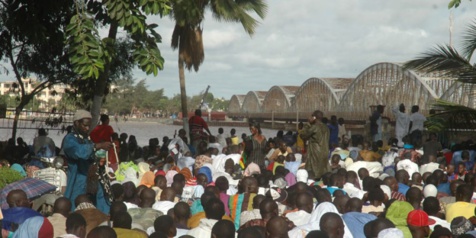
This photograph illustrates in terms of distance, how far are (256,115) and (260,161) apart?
102433mm

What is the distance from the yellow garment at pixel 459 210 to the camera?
26.6 feet

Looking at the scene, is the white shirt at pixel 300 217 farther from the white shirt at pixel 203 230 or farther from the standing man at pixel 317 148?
the standing man at pixel 317 148

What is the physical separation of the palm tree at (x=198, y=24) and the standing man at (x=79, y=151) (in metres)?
10.5

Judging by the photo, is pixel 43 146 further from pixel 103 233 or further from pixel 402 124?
pixel 103 233

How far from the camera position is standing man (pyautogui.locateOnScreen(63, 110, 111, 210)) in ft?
25.9

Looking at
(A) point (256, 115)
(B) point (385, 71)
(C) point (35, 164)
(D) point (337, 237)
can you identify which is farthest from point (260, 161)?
(A) point (256, 115)

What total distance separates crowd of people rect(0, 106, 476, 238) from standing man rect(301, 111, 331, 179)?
0.05 feet

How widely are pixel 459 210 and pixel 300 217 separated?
68.1 inches

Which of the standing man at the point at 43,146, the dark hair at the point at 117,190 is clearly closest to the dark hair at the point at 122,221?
the dark hair at the point at 117,190

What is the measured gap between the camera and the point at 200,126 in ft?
56.9

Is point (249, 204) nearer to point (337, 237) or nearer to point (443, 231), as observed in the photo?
point (337, 237)

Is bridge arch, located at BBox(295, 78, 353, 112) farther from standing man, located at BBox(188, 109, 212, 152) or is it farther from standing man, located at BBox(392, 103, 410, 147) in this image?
standing man, located at BBox(188, 109, 212, 152)

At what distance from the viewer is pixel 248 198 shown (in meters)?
8.38

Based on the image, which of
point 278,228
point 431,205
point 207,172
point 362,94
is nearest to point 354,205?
point 431,205
